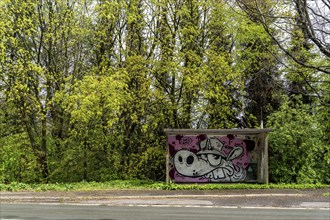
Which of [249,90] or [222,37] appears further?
[249,90]

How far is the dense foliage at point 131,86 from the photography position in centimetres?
1859

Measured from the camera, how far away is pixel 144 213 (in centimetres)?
1002

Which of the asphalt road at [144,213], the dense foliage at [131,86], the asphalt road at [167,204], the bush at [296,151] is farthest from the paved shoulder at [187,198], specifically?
the dense foliage at [131,86]

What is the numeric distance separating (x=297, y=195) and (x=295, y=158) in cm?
419

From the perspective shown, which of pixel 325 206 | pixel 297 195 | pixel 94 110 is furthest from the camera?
pixel 94 110

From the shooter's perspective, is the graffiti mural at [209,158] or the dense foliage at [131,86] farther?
the dense foliage at [131,86]

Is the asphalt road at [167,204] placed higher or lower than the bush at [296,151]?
lower

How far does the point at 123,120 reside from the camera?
67.2 ft

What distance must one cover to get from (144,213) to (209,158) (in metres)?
8.75

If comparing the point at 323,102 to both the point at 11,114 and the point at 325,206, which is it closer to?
the point at 325,206

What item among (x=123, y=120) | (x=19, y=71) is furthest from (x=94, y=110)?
(x=19, y=71)

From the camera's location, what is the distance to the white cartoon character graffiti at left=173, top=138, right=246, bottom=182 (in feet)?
59.7

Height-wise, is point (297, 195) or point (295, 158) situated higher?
point (295, 158)

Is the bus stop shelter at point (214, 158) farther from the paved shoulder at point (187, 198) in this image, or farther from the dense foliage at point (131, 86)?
the paved shoulder at point (187, 198)
